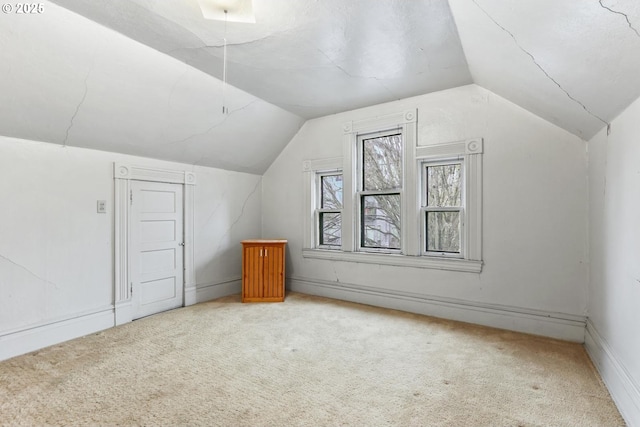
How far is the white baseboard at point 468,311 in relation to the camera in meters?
2.83

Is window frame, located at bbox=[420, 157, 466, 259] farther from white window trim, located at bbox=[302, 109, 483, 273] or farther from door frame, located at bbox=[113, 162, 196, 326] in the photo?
door frame, located at bbox=[113, 162, 196, 326]

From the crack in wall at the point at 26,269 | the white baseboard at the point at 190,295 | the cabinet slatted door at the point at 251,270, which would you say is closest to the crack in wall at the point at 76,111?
Result: the crack in wall at the point at 26,269

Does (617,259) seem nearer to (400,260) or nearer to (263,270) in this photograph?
(400,260)

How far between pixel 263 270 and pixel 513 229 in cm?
293

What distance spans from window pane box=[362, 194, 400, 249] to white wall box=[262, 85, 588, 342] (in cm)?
34

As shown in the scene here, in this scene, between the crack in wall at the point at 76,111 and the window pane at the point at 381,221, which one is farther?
the window pane at the point at 381,221

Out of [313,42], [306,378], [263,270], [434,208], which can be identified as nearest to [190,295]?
[263,270]

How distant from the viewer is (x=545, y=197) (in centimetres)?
290

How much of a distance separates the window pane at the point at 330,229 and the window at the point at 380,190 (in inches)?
15.3

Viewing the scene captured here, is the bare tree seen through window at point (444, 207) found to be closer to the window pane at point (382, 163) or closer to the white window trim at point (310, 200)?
the window pane at point (382, 163)

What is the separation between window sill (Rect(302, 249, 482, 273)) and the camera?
10.8ft

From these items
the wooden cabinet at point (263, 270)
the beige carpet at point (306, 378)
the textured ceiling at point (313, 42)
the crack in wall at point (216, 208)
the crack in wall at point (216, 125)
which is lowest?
the beige carpet at point (306, 378)

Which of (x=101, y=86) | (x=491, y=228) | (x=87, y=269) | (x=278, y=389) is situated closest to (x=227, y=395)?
(x=278, y=389)

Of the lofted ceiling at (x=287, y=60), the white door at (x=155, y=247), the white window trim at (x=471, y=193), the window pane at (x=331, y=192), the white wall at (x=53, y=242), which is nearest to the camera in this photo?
the lofted ceiling at (x=287, y=60)
